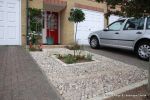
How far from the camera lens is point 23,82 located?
6.88 meters

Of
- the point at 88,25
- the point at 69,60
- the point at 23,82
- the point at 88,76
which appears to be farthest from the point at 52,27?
the point at 23,82

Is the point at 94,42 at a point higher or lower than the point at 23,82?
higher

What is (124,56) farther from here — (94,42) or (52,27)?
(52,27)

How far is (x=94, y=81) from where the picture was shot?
7270 millimetres

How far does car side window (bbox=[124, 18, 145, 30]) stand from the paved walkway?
15.3ft

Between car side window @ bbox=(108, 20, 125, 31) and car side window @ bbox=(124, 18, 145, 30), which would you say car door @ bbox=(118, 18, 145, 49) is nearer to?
car side window @ bbox=(124, 18, 145, 30)

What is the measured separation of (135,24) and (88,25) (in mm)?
5523

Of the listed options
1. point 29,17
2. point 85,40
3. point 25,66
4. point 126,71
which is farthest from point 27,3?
point 126,71

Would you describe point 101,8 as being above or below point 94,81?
above

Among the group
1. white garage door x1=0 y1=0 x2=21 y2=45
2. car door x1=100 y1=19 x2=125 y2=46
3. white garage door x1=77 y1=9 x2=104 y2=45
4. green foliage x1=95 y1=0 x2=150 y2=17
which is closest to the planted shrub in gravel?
car door x1=100 y1=19 x2=125 y2=46

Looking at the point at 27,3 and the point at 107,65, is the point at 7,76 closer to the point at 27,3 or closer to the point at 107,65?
the point at 107,65

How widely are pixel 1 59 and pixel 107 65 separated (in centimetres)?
373

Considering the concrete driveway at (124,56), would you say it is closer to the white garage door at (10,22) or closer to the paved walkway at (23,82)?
the paved walkway at (23,82)

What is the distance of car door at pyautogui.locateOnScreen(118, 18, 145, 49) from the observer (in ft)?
37.8
